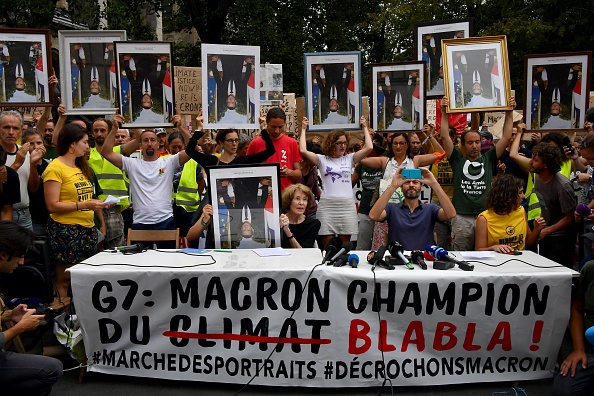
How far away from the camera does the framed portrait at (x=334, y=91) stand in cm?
717

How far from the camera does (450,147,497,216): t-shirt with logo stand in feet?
20.7

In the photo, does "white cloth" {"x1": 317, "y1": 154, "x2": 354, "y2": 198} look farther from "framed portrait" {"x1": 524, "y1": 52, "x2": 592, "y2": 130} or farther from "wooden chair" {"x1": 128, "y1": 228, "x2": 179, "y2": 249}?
"framed portrait" {"x1": 524, "y1": 52, "x2": 592, "y2": 130}

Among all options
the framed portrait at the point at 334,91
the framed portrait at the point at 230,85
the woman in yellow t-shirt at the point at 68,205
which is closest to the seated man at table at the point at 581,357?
the framed portrait at the point at 334,91

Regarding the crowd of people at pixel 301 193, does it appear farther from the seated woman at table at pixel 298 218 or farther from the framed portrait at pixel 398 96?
the framed portrait at pixel 398 96

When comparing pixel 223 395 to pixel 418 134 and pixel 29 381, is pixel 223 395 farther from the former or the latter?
pixel 418 134

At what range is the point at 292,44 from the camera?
22781mm

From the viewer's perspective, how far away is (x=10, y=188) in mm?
5520

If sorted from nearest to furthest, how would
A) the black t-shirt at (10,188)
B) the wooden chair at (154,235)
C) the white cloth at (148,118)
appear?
the black t-shirt at (10,188)
the wooden chair at (154,235)
the white cloth at (148,118)

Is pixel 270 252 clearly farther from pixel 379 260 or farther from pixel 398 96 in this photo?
pixel 398 96

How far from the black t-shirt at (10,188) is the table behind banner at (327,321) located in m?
1.24

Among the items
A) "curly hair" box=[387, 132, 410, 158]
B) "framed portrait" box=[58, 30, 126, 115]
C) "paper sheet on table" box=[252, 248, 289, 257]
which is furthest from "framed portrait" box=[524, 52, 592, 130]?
"framed portrait" box=[58, 30, 126, 115]

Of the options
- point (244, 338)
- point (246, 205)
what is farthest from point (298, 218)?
point (244, 338)

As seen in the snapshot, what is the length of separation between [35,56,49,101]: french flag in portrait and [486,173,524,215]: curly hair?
461 cm

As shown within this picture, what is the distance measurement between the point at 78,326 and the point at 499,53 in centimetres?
497
